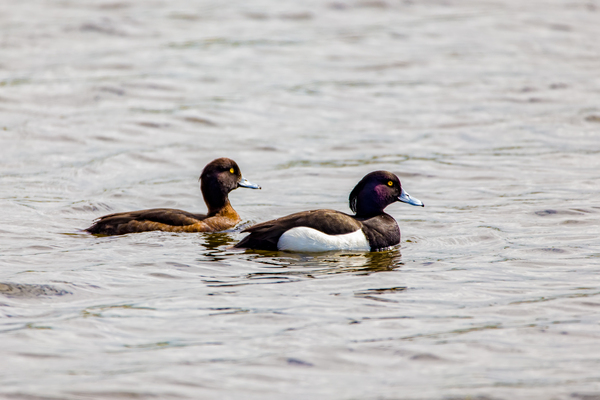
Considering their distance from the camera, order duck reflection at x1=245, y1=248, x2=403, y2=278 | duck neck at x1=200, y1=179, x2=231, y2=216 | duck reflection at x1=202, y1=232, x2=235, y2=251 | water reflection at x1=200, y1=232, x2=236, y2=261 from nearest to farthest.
A: duck reflection at x1=245, y1=248, x2=403, y2=278 → water reflection at x1=200, y1=232, x2=236, y2=261 → duck reflection at x1=202, y1=232, x2=235, y2=251 → duck neck at x1=200, y1=179, x2=231, y2=216

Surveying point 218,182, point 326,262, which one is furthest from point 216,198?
point 326,262

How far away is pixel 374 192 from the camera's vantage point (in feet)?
30.9

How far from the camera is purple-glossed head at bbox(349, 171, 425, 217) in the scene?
9.44 meters

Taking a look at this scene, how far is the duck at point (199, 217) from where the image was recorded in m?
9.52

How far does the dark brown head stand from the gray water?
0.61 m

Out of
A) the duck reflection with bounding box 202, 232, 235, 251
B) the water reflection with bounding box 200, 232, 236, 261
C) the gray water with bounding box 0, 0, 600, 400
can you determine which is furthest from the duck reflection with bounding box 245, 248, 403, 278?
the duck reflection with bounding box 202, 232, 235, 251

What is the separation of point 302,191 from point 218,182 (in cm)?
212

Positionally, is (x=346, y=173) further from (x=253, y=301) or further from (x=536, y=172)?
(x=253, y=301)

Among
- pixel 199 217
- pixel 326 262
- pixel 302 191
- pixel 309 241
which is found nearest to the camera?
pixel 326 262

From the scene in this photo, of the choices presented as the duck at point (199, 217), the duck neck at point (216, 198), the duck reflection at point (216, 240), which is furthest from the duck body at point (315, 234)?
the duck neck at point (216, 198)

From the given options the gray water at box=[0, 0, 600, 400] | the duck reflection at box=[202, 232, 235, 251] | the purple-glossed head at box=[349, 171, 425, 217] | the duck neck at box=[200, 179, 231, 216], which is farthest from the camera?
the duck neck at box=[200, 179, 231, 216]

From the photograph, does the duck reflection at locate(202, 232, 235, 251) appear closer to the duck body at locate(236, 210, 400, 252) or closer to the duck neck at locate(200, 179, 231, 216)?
the duck body at locate(236, 210, 400, 252)

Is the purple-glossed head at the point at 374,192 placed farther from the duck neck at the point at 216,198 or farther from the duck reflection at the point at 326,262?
the duck neck at the point at 216,198

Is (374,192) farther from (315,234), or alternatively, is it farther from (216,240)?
(216,240)
